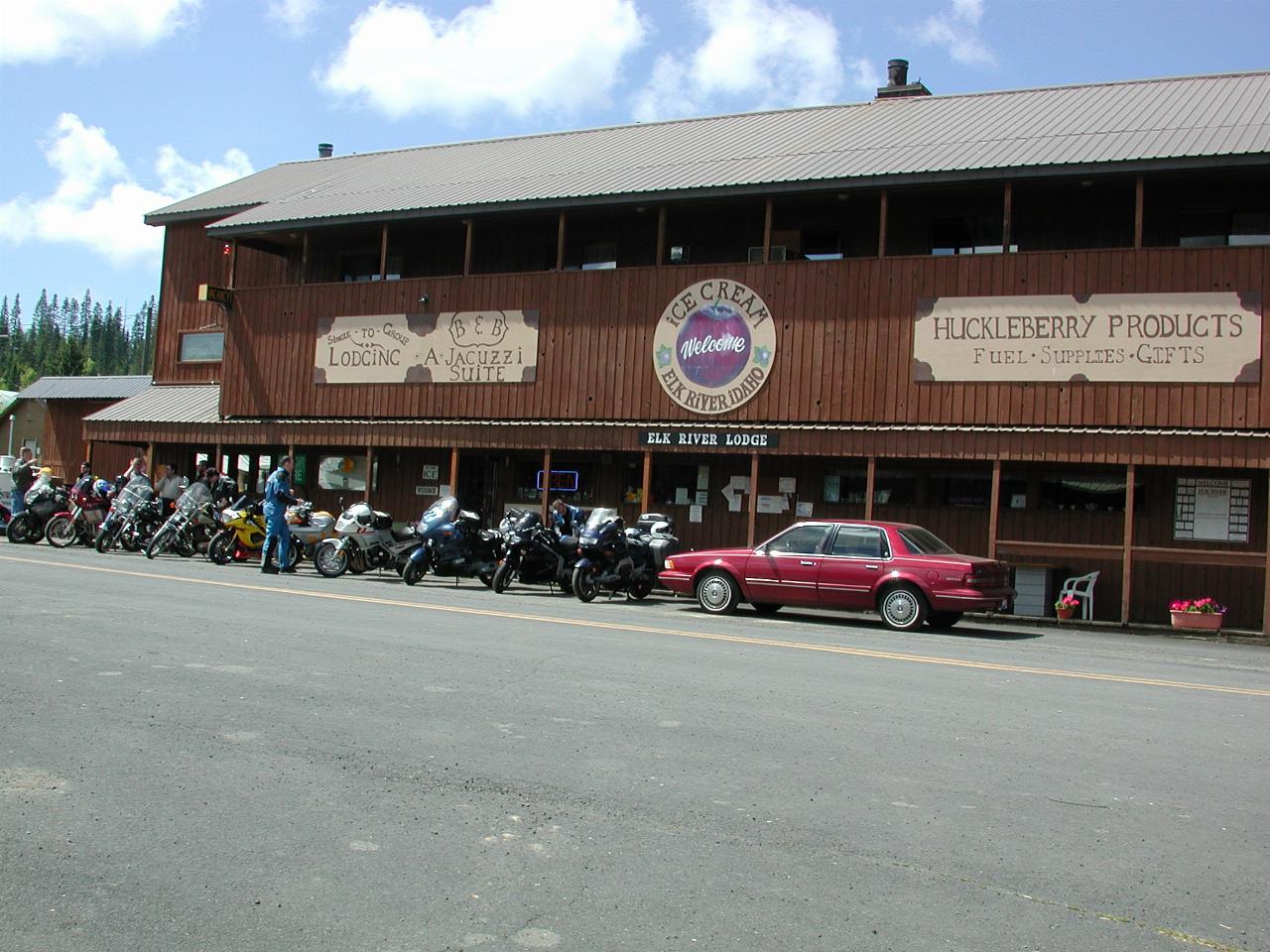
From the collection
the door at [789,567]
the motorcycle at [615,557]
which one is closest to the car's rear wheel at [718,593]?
the door at [789,567]

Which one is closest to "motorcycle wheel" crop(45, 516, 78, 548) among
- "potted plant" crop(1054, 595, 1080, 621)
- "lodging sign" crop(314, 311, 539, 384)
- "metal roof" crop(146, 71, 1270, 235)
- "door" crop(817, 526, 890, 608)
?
"lodging sign" crop(314, 311, 539, 384)

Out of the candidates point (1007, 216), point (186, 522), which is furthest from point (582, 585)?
point (1007, 216)

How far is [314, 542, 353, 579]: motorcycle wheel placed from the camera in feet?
63.4

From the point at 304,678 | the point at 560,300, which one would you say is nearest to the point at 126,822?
the point at 304,678

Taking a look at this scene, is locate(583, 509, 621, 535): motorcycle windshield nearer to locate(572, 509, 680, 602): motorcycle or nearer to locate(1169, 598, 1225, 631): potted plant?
locate(572, 509, 680, 602): motorcycle

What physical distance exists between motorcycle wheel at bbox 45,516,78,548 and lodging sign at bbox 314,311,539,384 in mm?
5822

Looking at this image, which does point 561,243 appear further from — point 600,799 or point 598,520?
point 600,799

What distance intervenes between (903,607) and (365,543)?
29.3 feet

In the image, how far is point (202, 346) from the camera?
3011 cm

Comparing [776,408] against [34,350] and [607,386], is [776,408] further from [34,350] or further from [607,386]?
[34,350]

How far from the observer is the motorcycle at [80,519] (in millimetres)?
23531

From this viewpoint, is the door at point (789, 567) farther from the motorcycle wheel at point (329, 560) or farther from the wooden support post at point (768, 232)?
the motorcycle wheel at point (329, 560)

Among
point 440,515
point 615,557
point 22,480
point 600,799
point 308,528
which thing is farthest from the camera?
A: point 22,480

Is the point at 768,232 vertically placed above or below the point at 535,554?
above
